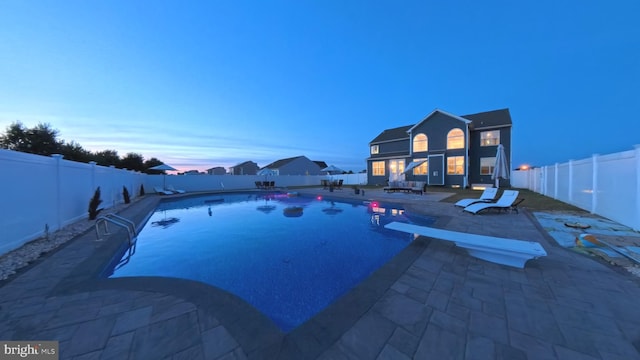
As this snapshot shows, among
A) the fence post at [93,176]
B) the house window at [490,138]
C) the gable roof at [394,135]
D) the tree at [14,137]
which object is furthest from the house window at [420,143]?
the tree at [14,137]

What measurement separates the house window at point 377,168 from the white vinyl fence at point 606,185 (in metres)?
14.1

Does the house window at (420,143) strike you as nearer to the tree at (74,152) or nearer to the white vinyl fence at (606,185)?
the white vinyl fence at (606,185)

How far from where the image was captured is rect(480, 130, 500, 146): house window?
1883cm

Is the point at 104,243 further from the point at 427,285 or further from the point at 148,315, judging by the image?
the point at 427,285

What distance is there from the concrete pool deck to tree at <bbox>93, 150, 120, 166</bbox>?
28.8 meters

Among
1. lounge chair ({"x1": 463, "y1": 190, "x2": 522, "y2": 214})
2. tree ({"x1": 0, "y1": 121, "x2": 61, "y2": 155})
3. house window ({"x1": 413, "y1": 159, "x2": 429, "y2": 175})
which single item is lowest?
lounge chair ({"x1": 463, "y1": 190, "x2": 522, "y2": 214})

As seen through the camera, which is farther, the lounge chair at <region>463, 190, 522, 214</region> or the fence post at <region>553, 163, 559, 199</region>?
the fence post at <region>553, 163, 559, 199</region>

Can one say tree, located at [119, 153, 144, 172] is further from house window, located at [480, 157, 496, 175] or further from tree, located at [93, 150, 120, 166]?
house window, located at [480, 157, 496, 175]

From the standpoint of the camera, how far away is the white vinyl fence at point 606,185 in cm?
533

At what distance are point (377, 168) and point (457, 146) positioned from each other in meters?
8.10

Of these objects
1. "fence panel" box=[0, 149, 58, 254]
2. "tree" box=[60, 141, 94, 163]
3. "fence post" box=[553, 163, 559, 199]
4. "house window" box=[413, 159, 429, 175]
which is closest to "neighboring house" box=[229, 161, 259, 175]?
"tree" box=[60, 141, 94, 163]

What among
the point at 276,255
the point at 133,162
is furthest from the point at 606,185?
the point at 133,162
